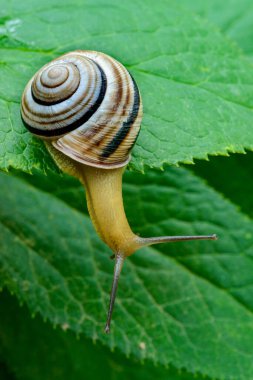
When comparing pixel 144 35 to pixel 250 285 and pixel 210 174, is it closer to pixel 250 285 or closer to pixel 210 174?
pixel 210 174

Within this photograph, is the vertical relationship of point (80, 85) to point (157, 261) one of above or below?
above

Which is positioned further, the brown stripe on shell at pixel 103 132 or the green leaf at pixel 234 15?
the green leaf at pixel 234 15

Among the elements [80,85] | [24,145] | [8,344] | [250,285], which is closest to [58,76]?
[80,85]

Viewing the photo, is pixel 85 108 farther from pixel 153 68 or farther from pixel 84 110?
pixel 153 68

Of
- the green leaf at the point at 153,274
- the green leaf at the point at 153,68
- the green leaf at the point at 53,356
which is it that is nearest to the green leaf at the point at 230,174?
the green leaf at the point at 153,274

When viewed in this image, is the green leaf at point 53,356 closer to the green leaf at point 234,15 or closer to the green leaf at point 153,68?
the green leaf at point 153,68
